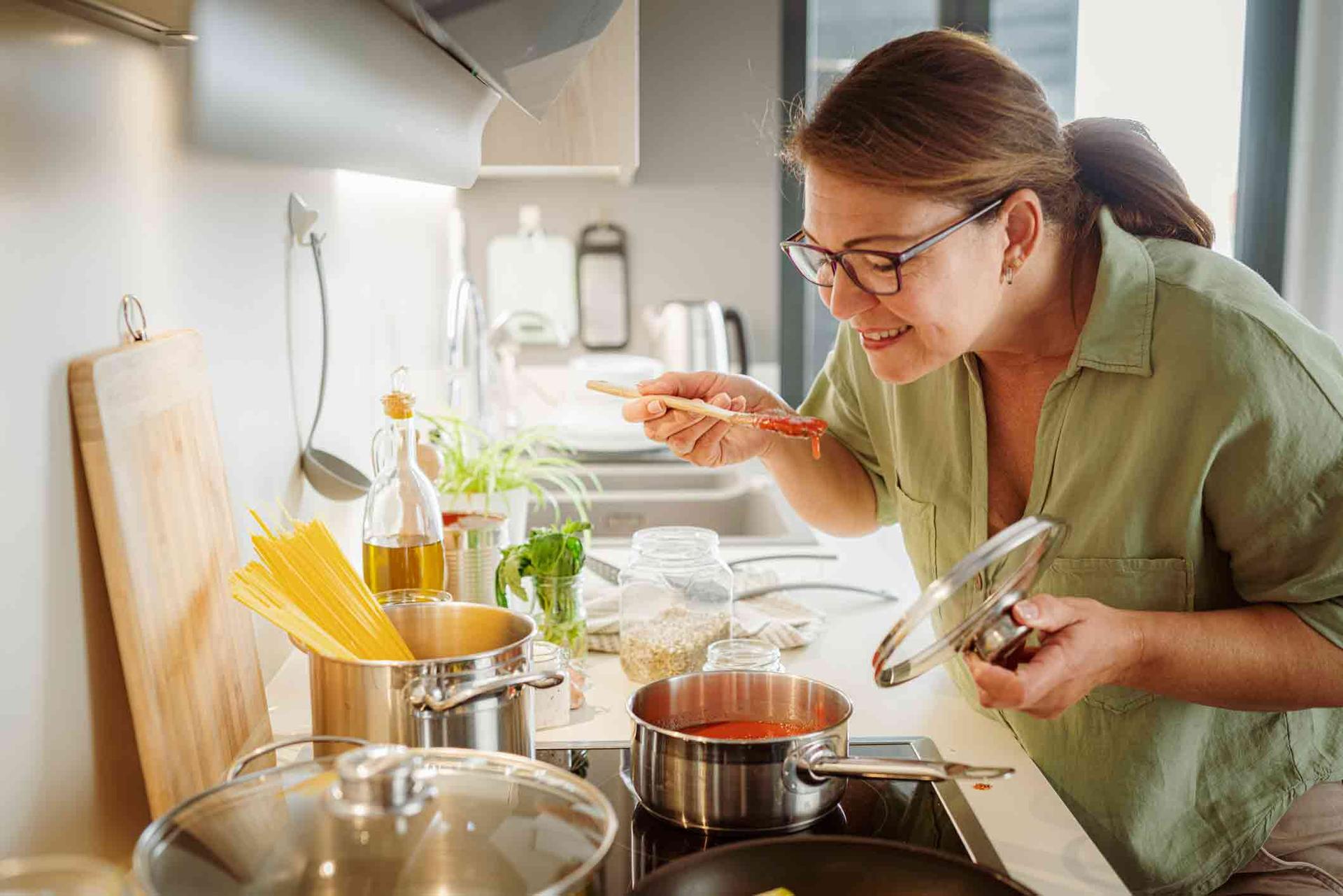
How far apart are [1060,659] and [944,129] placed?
50 cm

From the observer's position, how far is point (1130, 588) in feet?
4.15

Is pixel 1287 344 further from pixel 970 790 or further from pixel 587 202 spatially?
pixel 587 202

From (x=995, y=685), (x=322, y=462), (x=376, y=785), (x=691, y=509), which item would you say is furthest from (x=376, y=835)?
(x=691, y=509)

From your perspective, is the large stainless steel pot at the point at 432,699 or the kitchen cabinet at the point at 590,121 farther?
the kitchen cabinet at the point at 590,121

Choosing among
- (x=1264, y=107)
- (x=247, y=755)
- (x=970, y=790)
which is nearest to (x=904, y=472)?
(x=970, y=790)

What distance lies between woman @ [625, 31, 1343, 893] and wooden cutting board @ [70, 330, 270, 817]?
0.50 m

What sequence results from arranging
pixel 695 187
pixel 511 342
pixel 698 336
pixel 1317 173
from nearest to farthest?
pixel 1317 173, pixel 698 336, pixel 511 342, pixel 695 187

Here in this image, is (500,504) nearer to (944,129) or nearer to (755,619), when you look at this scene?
(755,619)

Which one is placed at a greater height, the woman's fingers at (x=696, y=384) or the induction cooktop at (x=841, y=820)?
the woman's fingers at (x=696, y=384)

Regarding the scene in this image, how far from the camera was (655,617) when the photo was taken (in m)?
1.50

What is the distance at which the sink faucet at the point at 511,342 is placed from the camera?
3.35 metres

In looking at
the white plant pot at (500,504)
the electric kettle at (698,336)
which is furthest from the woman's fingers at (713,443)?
the electric kettle at (698,336)

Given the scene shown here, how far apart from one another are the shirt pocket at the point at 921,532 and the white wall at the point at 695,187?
2874 mm

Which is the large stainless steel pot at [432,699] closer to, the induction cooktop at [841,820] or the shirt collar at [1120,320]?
the induction cooktop at [841,820]
